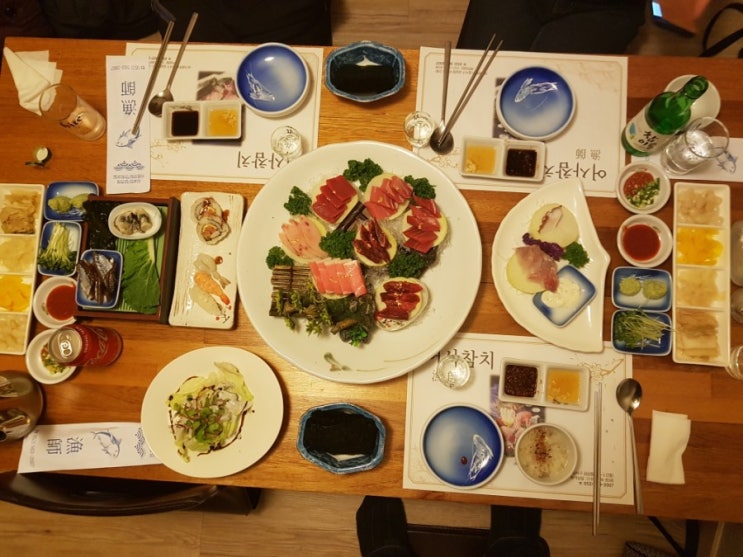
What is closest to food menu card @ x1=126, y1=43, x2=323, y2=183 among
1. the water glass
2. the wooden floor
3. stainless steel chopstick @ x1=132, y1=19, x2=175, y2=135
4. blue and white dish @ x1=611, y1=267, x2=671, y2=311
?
stainless steel chopstick @ x1=132, y1=19, x2=175, y2=135

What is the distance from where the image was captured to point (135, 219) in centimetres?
Answer: 220

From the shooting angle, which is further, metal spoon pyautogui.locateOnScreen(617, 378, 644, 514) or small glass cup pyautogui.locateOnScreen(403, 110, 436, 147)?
small glass cup pyautogui.locateOnScreen(403, 110, 436, 147)

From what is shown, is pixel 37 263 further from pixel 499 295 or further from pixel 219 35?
pixel 499 295

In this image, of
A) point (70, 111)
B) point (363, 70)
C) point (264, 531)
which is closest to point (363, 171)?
point (363, 70)

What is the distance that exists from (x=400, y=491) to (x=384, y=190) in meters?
1.32

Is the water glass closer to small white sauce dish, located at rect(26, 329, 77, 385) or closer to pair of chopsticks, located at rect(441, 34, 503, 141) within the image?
pair of chopsticks, located at rect(441, 34, 503, 141)

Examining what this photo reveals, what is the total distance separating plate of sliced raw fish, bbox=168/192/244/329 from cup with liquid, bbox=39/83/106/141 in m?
0.62

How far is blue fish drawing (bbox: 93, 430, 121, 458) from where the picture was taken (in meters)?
2.19

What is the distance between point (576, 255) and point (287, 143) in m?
1.42

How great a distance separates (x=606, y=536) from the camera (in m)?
3.29

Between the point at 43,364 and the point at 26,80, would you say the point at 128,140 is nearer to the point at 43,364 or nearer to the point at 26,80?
the point at 26,80

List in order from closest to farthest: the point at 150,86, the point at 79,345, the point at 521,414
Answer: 1. the point at 79,345
2. the point at 521,414
3. the point at 150,86

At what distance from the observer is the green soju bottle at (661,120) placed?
1.99 metres

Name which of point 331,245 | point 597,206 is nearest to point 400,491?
point 331,245
